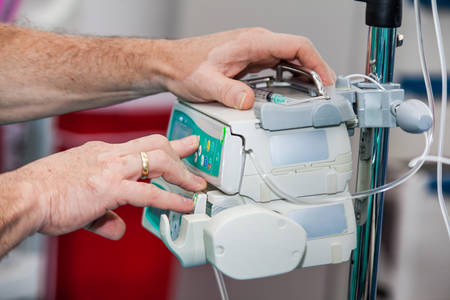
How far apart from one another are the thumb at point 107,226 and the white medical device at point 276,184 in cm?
11

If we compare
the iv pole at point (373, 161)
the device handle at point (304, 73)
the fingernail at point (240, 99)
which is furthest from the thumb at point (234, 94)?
the iv pole at point (373, 161)

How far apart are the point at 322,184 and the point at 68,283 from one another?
1296mm

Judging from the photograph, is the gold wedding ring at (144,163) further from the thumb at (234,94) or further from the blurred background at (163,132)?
the blurred background at (163,132)

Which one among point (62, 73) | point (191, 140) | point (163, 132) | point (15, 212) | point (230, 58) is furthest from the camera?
point (163, 132)

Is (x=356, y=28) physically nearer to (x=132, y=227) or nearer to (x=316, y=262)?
(x=132, y=227)

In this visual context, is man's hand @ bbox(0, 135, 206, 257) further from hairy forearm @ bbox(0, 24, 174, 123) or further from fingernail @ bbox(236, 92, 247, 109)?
hairy forearm @ bbox(0, 24, 174, 123)

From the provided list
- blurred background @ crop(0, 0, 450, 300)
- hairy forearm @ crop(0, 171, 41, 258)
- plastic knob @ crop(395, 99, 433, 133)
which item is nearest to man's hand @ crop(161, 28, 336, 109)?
plastic knob @ crop(395, 99, 433, 133)

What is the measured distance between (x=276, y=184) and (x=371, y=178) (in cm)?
22

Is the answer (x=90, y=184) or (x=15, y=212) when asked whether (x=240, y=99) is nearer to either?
(x=90, y=184)

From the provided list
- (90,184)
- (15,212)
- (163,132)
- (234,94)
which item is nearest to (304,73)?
(234,94)

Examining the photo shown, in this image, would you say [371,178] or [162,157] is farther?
[371,178]

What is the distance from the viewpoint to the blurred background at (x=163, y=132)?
1.80 meters

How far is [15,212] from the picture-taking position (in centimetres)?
86

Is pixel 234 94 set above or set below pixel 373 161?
above
